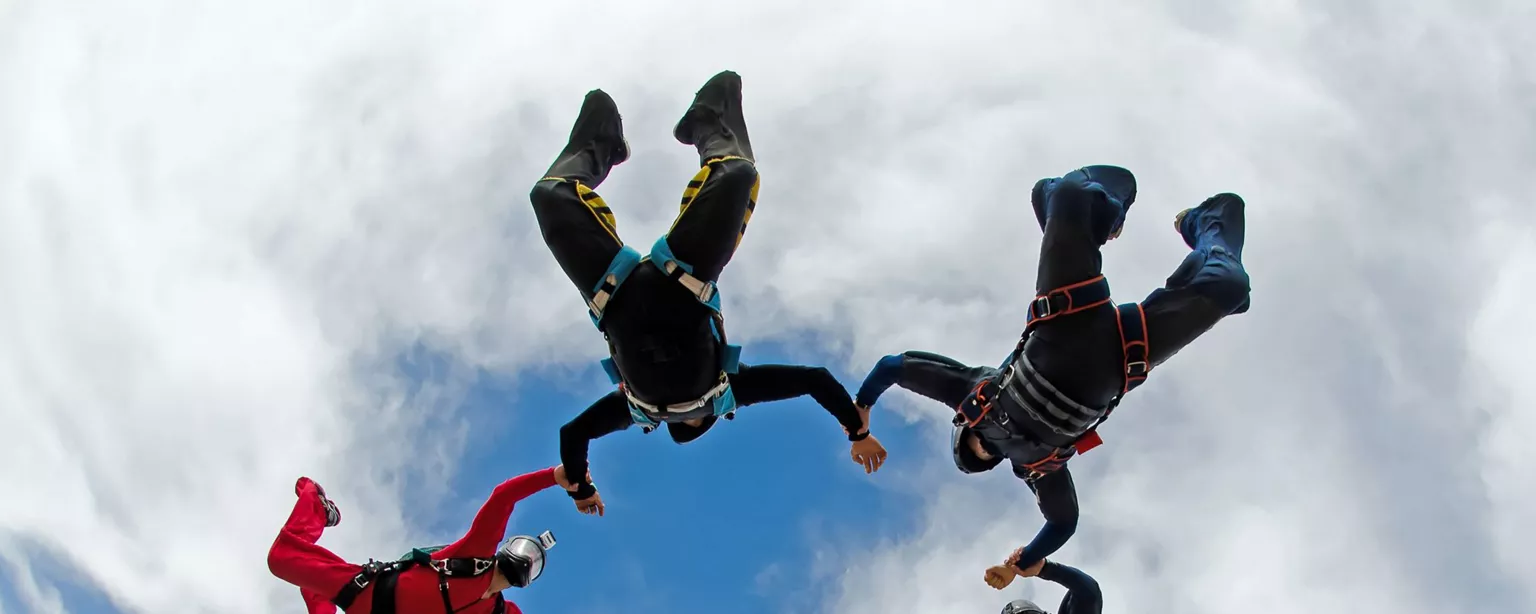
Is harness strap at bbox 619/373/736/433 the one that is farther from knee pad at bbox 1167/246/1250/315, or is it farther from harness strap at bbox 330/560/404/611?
knee pad at bbox 1167/246/1250/315

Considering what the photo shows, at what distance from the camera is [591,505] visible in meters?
8.95

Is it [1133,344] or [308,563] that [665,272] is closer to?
[1133,344]

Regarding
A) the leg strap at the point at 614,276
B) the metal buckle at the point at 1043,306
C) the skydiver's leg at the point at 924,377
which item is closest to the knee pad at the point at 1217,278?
the metal buckle at the point at 1043,306

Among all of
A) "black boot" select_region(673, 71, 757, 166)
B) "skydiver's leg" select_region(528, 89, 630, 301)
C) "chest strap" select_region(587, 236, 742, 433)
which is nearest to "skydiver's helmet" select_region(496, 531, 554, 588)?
"chest strap" select_region(587, 236, 742, 433)

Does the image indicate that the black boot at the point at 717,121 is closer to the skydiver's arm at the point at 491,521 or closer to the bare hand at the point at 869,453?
the bare hand at the point at 869,453

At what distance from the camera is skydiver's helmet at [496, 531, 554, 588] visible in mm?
Answer: 9078

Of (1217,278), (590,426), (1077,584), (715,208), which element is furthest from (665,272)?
(1077,584)

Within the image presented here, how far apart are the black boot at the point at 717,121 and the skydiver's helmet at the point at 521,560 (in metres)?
3.84

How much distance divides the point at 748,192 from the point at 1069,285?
2555mm

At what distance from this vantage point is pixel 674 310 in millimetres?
7371

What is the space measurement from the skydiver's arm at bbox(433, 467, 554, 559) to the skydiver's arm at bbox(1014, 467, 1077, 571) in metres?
4.49

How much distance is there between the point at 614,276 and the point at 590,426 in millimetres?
1750

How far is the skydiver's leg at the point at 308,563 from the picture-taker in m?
9.10

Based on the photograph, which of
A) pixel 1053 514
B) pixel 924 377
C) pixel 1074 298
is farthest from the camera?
pixel 1053 514
